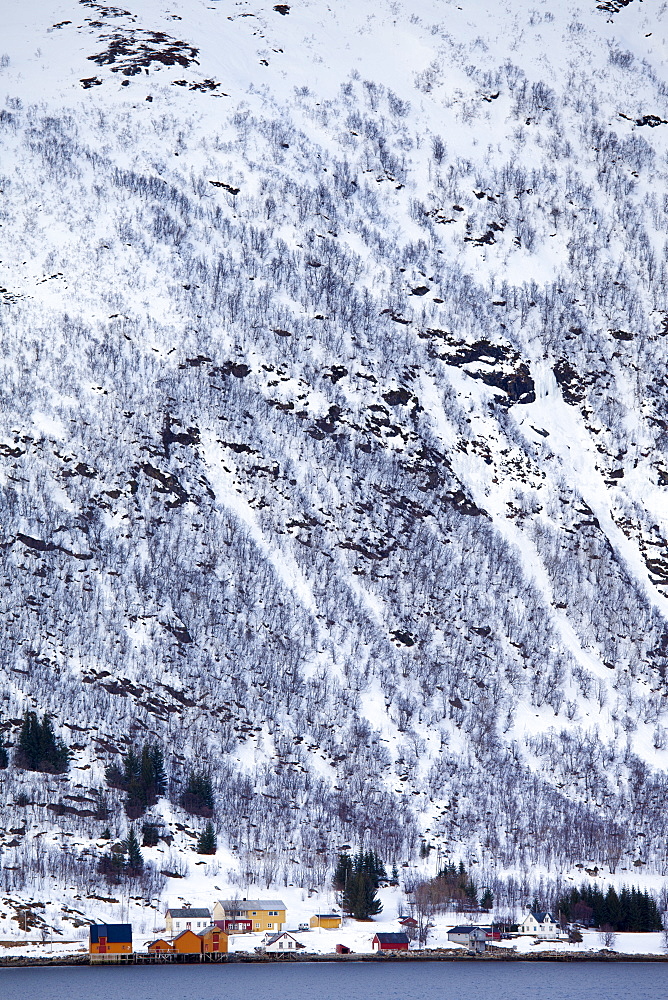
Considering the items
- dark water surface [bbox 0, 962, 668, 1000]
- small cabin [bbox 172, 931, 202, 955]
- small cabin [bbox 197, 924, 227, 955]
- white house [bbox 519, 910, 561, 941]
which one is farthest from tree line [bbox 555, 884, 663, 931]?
small cabin [bbox 172, 931, 202, 955]

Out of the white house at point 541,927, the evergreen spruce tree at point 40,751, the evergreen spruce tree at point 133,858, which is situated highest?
the evergreen spruce tree at point 40,751

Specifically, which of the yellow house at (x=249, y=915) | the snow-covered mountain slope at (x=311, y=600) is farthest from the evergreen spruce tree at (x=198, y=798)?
the yellow house at (x=249, y=915)

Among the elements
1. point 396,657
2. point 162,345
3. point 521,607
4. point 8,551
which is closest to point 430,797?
point 396,657

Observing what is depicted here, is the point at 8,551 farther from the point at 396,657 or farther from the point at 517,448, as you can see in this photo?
the point at 517,448

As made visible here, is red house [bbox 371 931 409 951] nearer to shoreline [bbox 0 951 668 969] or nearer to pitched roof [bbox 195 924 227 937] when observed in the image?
shoreline [bbox 0 951 668 969]

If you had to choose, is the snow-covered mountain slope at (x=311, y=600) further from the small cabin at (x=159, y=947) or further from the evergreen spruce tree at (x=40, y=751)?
the small cabin at (x=159, y=947)

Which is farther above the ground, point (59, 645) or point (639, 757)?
point (59, 645)

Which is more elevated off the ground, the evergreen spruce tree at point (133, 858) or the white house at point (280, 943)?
the evergreen spruce tree at point (133, 858)
